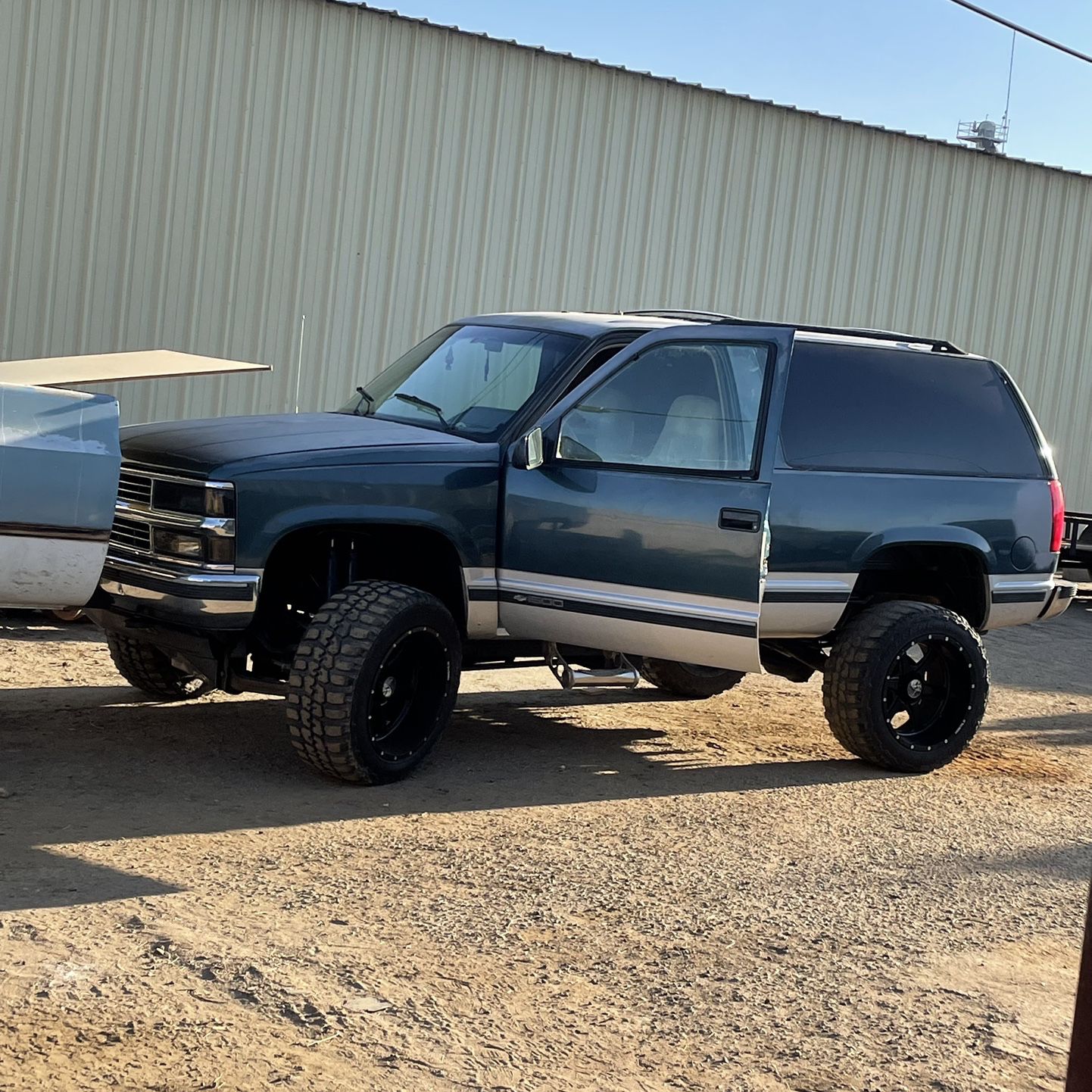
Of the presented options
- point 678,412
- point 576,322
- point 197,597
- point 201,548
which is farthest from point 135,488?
point 678,412

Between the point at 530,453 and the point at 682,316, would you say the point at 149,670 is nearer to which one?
the point at 530,453

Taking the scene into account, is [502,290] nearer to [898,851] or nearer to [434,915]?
[898,851]

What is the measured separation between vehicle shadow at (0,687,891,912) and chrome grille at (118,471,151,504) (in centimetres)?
114

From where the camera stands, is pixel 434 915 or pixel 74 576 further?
pixel 74 576

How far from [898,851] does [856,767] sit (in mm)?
1546

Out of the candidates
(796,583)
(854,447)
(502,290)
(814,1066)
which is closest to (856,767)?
(796,583)

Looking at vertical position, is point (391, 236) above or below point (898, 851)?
above

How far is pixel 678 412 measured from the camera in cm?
690

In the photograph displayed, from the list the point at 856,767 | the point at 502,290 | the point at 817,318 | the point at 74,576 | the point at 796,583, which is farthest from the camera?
the point at 817,318

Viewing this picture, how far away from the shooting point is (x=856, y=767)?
24.7 ft

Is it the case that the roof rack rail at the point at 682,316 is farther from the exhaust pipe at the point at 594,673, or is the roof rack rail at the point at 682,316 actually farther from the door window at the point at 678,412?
the exhaust pipe at the point at 594,673

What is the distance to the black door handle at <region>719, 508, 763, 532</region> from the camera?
6613 mm

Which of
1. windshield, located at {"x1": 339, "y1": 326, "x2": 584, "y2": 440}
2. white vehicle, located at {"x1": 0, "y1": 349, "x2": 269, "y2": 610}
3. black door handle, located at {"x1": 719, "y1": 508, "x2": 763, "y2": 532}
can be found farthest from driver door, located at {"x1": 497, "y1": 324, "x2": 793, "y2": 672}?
white vehicle, located at {"x1": 0, "y1": 349, "x2": 269, "y2": 610}

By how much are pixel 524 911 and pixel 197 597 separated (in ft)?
6.39
